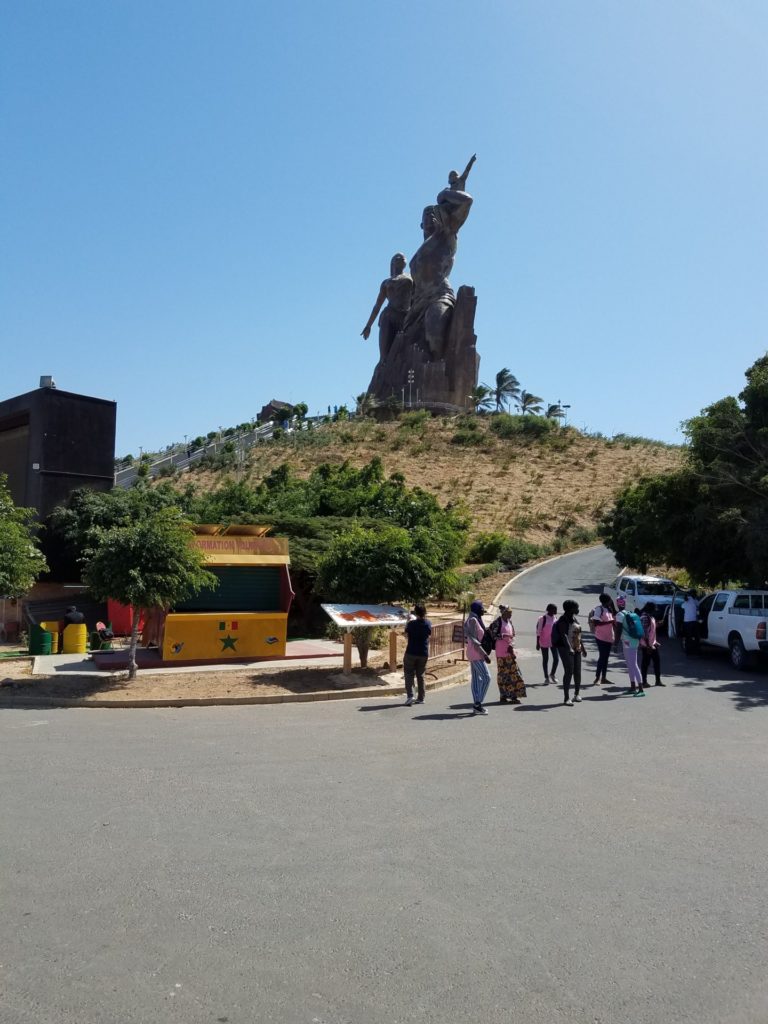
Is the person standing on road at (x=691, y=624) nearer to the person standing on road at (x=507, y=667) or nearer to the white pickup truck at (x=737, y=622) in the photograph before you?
the white pickup truck at (x=737, y=622)

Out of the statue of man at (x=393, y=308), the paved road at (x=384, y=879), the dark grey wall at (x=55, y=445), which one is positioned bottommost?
the paved road at (x=384, y=879)

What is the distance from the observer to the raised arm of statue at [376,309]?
70994 millimetres

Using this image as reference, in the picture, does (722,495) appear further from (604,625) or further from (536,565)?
(536,565)

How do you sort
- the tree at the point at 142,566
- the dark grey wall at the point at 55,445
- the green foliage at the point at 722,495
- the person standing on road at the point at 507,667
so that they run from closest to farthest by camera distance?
the person standing on road at the point at 507,667 < the tree at the point at 142,566 < the green foliage at the point at 722,495 < the dark grey wall at the point at 55,445

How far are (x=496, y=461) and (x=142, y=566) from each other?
45.9m

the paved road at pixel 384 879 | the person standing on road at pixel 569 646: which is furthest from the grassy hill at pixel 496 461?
the paved road at pixel 384 879

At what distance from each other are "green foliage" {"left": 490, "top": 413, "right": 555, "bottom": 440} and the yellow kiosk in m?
47.2

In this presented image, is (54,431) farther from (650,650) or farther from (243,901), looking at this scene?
(243,901)

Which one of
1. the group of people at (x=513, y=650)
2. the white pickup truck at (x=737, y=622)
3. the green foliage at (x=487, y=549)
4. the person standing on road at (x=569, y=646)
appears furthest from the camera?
the green foliage at (x=487, y=549)

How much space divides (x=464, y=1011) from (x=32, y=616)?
2009 centimetres

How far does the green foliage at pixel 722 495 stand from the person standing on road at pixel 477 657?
1000cm

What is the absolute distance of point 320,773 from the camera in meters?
8.04

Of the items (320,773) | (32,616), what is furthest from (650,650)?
(32,616)

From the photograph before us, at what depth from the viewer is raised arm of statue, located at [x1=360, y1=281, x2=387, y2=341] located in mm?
70994
